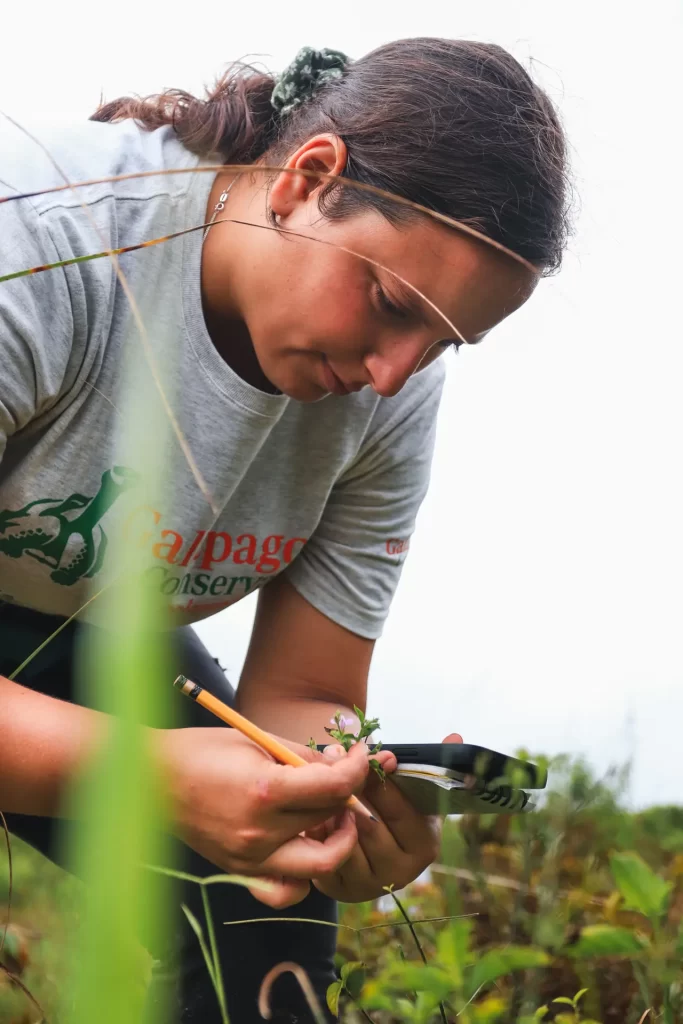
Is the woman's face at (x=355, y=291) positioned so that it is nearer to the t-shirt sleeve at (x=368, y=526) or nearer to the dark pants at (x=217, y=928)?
the t-shirt sleeve at (x=368, y=526)

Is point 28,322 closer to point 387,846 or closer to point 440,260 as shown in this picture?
point 440,260

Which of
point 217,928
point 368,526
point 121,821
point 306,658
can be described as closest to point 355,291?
point 368,526

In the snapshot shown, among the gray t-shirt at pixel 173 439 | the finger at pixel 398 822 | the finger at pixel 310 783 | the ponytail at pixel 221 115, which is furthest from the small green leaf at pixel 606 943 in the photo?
the ponytail at pixel 221 115

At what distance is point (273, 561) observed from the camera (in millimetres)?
1537

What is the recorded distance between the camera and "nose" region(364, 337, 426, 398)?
113 centimetres

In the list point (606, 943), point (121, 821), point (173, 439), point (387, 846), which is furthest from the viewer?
point (387, 846)

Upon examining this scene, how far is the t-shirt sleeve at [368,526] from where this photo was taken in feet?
5.16

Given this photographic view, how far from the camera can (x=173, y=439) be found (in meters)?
0.90

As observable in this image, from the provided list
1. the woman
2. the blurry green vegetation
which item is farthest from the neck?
the blurry green vegetation

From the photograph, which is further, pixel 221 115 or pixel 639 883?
pixel 221 115

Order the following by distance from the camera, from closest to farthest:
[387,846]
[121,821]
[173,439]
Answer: [121,821], [173,439], [387,846]

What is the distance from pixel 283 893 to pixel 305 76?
97cm

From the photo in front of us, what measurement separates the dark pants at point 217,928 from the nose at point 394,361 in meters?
0.50

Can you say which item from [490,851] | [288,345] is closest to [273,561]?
[288,345]
